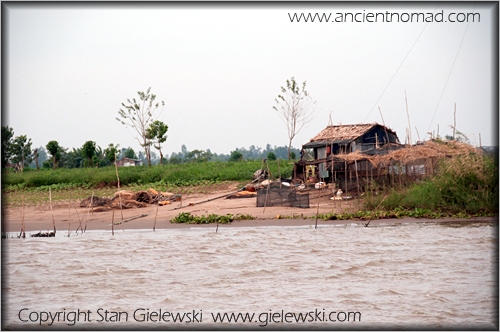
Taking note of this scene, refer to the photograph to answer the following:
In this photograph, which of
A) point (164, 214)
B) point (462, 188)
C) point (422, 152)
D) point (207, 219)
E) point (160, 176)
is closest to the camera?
point (462, 188)

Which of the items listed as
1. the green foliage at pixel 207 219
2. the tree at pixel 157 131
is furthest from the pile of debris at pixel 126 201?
the tree at pixel 157 131

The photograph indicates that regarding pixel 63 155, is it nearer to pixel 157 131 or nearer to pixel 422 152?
pixel 157 131

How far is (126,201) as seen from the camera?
49.5 feet

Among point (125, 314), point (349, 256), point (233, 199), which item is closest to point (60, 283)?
point (125, 314)

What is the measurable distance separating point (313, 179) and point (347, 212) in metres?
7.10

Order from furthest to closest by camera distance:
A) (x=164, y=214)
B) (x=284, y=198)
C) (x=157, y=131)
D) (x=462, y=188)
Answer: (x=157, y=131) < (x=284, y=198) < (x=164, y=214) < (x=462, y=188)

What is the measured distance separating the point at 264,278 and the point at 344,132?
603 inches

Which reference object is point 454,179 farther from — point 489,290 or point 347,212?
point 489,290

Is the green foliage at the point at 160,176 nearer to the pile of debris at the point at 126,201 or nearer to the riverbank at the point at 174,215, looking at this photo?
the pile of debris at the point at 126,201

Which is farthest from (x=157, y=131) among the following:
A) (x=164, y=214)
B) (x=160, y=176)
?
(x=164, y=214)

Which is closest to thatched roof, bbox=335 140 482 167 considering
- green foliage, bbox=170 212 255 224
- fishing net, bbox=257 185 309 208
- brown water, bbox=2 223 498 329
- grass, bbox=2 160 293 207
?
fishing net, bbox=257 185 309 208

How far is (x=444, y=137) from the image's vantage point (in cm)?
1393

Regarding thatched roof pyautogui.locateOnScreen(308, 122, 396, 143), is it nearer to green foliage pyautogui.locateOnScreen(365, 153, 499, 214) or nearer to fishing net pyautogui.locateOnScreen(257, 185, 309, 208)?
fishing net pyautogui.locateOnScreen(257, 185, 309, 208)

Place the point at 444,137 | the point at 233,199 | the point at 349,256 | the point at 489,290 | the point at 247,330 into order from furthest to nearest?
the point at 233,199
the point at 444,137
the point at 349,256
the point at 489,290
the point at 247,330
